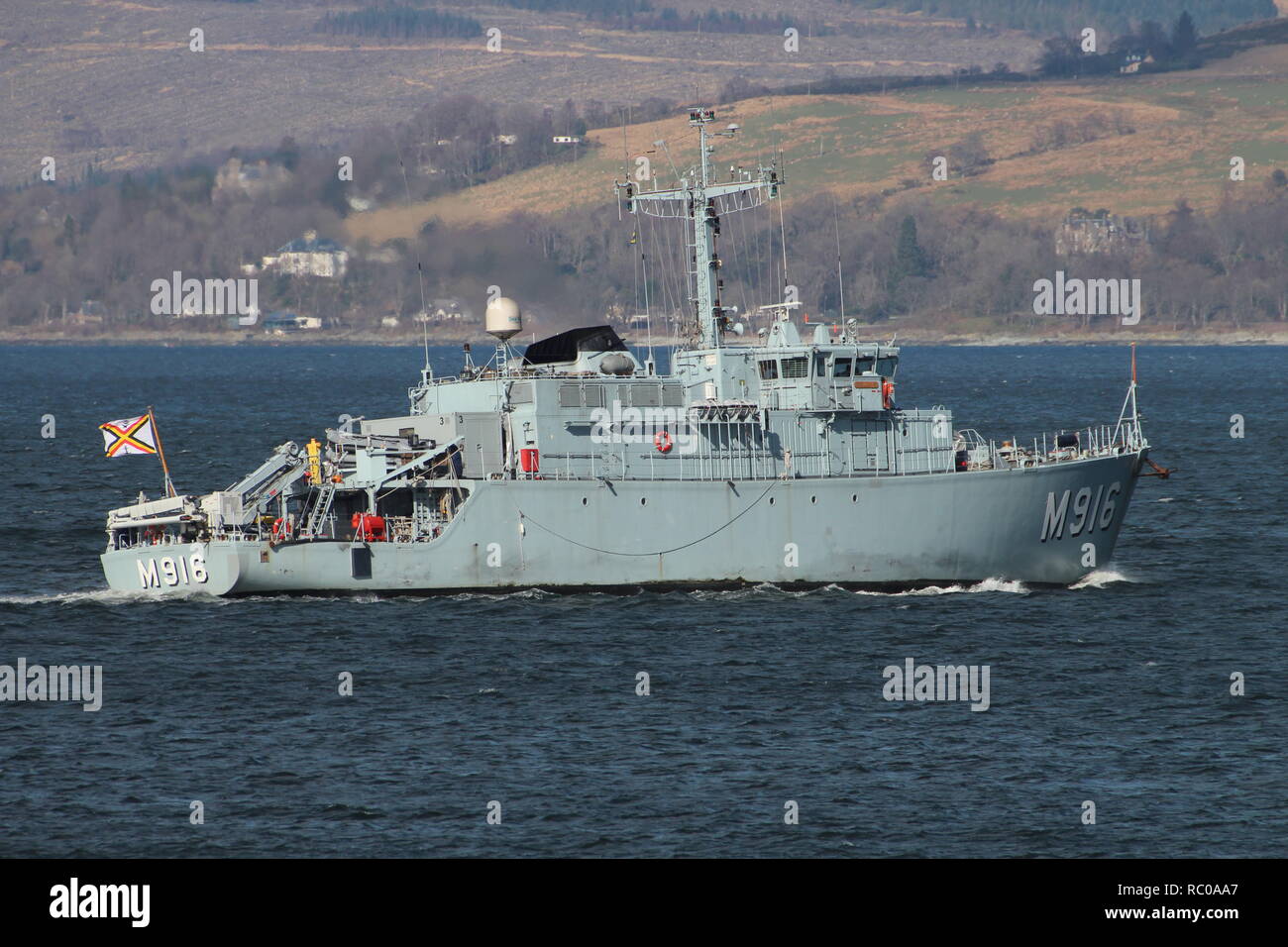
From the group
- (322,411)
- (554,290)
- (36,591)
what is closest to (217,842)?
(36,591)

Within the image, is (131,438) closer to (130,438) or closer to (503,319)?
(130,438)

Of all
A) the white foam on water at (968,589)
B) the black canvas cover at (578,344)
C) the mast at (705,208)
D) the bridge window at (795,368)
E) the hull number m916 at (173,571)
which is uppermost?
the mast at (705,208)

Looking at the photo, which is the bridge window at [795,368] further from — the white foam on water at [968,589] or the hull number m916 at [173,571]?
the hull number m916 at [173,571]

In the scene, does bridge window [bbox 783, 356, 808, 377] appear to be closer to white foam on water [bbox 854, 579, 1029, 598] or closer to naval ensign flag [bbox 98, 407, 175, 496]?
white foam on water [bbox 854, 579, 1029, 598]

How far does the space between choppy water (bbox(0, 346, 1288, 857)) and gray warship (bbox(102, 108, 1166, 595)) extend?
37.7 inches

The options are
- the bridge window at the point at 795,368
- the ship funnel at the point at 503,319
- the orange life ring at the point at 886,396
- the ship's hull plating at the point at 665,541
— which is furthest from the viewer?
the ship funnel at the point at 503,319

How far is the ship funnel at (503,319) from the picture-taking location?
4800 cm

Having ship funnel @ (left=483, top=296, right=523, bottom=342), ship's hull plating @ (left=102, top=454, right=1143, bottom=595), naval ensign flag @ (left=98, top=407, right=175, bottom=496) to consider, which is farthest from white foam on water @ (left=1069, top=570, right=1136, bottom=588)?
naval ensign flag @ (left=98, top=407, right=175, bottom=496)

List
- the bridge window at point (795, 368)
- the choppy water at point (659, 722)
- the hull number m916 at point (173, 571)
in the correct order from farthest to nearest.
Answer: the bridge window at point (795, 368) < the hull number m916 at point (173, 571) < the choppy water at point (659, 722)

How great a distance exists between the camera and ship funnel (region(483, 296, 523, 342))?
157 feet

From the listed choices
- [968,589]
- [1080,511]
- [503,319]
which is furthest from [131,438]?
[1080,511]

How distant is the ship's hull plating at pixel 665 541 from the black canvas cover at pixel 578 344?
4592 millimetres

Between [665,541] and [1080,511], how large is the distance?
1097 centimetres

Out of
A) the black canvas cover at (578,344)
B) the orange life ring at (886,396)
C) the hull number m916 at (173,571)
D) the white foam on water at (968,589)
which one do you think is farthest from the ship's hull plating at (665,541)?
the black canvas cover at (578,344)
